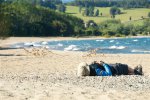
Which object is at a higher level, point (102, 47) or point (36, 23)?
point (36, 23)

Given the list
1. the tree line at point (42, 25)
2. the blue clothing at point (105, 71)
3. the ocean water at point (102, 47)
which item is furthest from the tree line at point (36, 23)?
the blue clothing at point (105, 71)

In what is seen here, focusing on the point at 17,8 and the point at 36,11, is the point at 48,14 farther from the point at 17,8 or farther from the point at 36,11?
the point at 17,8

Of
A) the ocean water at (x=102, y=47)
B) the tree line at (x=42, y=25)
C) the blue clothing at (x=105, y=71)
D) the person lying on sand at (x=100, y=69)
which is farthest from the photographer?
the tree line at (x=42, y=25)

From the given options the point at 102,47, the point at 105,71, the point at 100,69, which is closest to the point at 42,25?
the point at 102,47

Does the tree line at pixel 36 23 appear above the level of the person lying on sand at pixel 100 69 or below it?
below

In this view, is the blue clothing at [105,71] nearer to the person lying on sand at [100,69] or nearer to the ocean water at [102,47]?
the person lying on sand at [100,69]

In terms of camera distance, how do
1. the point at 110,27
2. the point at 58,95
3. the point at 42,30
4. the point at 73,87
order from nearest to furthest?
the point at 58,95
the point at 73,87
the point at 42,30
the point at 110,27

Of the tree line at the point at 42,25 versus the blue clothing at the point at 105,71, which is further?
the tree line at the point at 42,25

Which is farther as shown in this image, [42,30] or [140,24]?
[140,24]

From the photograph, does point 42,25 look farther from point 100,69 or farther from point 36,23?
point 100,69

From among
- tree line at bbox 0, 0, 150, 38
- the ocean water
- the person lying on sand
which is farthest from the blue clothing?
tree line at bbox 0, 0, 150, 38

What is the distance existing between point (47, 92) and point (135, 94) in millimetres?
2646

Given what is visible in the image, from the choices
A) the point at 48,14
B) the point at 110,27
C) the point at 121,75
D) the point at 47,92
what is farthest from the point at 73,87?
the point at 110,27

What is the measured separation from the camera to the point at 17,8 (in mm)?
137250
